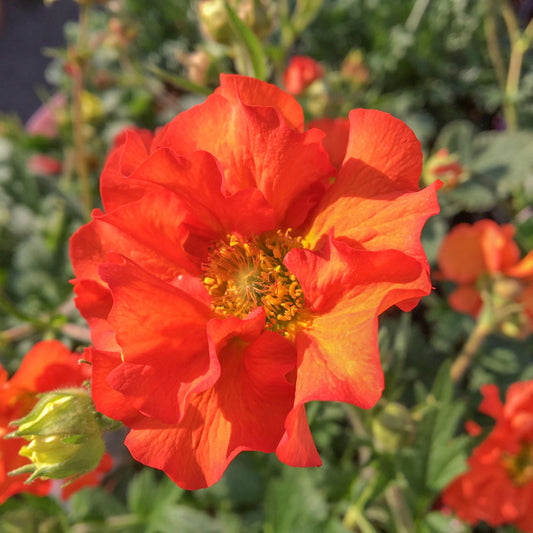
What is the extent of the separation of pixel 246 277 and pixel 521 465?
575 mm

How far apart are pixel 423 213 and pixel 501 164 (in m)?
0.88

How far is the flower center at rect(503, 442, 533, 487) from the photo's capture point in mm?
768

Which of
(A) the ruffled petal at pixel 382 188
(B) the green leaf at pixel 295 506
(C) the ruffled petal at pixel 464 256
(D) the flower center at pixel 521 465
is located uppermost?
(A) the ruffled petal at pixel 382 188

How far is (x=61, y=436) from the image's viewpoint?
487 millimetres

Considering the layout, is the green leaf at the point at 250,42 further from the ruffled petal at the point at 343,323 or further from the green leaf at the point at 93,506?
the green leaf at the point at 93,506

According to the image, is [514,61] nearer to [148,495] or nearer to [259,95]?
[259,95]

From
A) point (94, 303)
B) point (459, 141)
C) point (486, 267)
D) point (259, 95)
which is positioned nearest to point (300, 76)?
point (459, 141)

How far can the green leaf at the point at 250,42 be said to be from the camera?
1.61 feet

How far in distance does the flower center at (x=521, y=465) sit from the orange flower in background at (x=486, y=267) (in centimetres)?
20

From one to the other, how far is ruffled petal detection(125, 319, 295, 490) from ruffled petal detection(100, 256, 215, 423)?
0.03 meters

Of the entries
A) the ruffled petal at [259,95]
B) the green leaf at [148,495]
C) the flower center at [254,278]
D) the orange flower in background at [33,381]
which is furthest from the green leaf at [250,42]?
the green leaf at [148,495]

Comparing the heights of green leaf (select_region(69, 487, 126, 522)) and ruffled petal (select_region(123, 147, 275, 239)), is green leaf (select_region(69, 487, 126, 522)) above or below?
below

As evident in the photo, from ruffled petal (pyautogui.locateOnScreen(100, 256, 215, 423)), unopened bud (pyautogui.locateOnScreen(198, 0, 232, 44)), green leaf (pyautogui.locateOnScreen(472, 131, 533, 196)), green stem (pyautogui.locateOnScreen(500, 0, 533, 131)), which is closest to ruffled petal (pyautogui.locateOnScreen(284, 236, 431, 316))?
ruffled petal (pyautogui.locateOnScreen(100, 256, 215, 423))

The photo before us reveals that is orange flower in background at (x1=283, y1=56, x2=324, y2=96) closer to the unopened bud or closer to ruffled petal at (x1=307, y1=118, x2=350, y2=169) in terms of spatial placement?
the unopened bud
